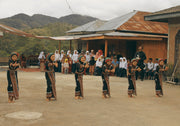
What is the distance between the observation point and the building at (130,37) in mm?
17156

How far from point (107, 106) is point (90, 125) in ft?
6.53

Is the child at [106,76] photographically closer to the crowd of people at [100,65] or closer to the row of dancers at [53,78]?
the row of dancers at [53,78]

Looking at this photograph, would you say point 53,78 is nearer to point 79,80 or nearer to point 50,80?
point 50,80

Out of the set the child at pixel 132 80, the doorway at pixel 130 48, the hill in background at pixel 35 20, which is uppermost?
the hill in background at pixel 35 20

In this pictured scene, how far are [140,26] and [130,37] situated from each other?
14.1ft

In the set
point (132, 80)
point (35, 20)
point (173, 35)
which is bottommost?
point (132, 80)

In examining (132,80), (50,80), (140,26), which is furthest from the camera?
(140,26)

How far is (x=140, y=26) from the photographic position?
20.6 meters

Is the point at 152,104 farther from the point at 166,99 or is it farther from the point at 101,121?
the point at 101,121

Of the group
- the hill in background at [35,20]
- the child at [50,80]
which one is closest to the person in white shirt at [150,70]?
the child at [50,80]

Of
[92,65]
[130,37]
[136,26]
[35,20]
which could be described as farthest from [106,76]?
[35,20]

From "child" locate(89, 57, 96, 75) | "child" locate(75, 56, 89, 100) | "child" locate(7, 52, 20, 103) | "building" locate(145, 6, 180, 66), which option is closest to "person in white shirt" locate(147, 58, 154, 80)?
"building" locate(145, 6, 180, 66)

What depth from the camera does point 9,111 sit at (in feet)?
19.9

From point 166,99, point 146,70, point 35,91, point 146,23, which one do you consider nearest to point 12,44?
point 146,23
